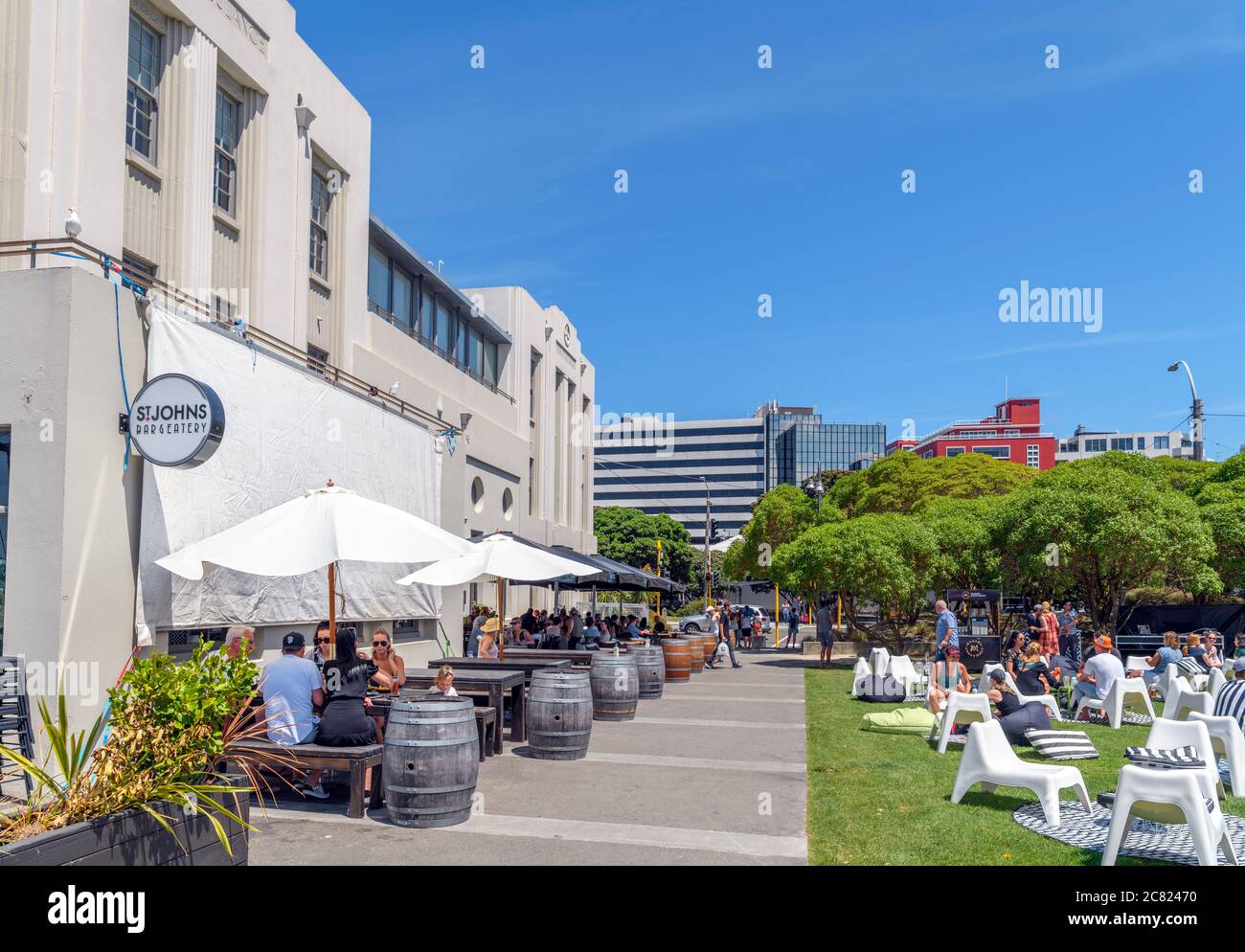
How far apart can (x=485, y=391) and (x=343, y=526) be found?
23.5 m

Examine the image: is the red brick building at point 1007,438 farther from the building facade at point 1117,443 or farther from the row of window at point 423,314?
the row of window at point 423,314

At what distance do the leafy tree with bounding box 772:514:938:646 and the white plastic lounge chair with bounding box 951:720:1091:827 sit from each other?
47.7 ft

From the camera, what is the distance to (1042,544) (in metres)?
24.1

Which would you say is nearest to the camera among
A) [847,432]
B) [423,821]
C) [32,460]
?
[423,821]

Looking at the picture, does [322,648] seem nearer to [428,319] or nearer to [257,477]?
[257,477]

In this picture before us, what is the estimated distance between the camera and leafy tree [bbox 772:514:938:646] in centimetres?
2334

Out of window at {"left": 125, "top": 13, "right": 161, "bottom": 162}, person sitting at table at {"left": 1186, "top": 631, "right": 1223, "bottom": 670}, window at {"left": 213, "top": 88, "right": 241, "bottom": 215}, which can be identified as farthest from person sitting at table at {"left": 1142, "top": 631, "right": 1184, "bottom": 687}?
window at {"left": 125, "top": 13, "right": 161, "bottom": 162}

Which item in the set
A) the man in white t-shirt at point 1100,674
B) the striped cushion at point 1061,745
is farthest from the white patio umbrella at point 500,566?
the man in white t-shirt at point 1100,674

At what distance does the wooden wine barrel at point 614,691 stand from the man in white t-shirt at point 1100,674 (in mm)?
7034

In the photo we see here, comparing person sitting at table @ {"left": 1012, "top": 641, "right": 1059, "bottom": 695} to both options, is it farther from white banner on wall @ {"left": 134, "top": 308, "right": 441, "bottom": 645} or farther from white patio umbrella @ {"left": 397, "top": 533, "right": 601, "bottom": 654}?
white banner on wall @ {"left": 134, "top": 308, "right": 441, "bottom": 645}

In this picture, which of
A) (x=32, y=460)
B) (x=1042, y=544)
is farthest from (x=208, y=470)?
(x=1042, y=544)

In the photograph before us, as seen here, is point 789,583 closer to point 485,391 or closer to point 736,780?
point 485,391

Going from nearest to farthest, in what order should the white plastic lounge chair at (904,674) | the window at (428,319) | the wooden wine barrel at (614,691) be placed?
the wooden wine barrel at (614,691) → the white plastic lounge chair at (904,674) → the window at (428,319)

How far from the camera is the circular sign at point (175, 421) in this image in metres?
9.35
